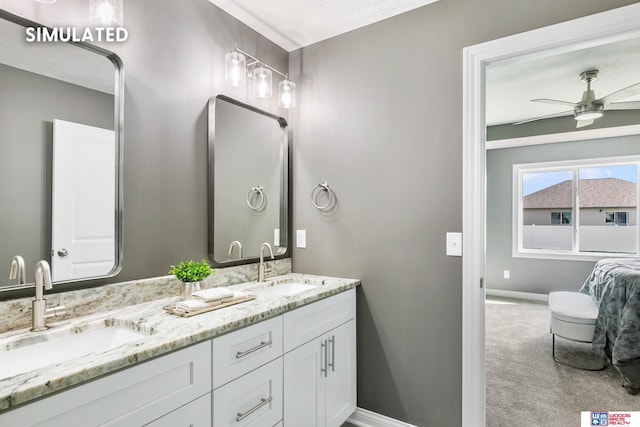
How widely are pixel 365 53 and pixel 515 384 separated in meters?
2.61

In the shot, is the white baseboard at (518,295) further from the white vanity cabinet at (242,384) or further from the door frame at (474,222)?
the white vanity cabinet at (242,384)

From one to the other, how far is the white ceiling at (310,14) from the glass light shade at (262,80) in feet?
0.94

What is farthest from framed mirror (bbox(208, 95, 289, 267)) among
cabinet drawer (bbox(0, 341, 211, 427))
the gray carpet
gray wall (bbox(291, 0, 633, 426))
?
the gray carpet

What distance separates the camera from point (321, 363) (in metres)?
1.76

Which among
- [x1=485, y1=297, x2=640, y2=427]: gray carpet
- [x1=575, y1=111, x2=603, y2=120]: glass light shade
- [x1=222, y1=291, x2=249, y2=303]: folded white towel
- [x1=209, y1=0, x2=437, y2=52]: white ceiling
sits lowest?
[x1=485, y1=297, x2=640, y2=427]: gray carpet

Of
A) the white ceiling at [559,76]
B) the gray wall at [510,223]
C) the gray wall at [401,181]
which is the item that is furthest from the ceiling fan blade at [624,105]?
the gray wall at [401,181]

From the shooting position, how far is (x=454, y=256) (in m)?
1.83

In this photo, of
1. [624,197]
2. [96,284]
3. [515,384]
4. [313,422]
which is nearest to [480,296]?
[313,422]

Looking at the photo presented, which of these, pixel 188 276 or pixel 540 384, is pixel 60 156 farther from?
pixel 540 384

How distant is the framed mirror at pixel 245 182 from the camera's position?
1904 mm

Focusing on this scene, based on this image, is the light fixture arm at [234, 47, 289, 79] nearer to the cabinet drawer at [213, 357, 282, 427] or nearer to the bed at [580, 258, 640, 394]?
the cabinet drawer at [213, 357, 282, 427]

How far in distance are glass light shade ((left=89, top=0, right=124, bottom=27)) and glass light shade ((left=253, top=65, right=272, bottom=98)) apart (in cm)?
80

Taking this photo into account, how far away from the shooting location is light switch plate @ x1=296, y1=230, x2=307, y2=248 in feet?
7.76

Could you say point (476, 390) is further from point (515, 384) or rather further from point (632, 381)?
point (632, 381)
